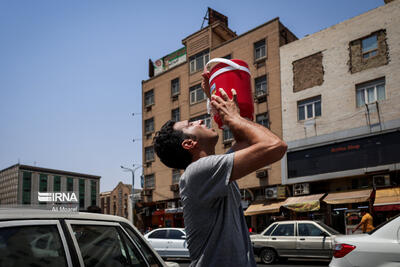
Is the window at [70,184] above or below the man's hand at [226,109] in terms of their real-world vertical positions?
above

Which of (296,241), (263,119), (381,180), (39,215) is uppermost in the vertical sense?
(263,119)

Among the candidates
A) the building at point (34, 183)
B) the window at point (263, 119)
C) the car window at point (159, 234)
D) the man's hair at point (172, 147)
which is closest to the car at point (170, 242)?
the car window at point (159, 234)

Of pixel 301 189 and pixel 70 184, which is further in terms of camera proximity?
pixel 70 184

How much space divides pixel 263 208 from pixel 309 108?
22.0ft

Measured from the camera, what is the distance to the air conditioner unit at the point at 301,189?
72.4ft

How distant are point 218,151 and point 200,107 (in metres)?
4.35

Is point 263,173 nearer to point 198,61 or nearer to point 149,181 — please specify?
point 198,61

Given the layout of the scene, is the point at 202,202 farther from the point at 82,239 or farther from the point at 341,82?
the point at 341,82

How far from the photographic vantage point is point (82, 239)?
282cm

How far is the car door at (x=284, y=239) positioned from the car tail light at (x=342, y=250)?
792cm

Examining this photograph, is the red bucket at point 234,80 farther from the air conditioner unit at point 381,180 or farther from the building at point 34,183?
the building at point 34,183

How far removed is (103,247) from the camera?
9.80ft

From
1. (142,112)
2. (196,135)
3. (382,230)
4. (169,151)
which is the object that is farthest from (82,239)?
(142,112)

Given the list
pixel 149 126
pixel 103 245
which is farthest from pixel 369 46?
pixel 103 245
